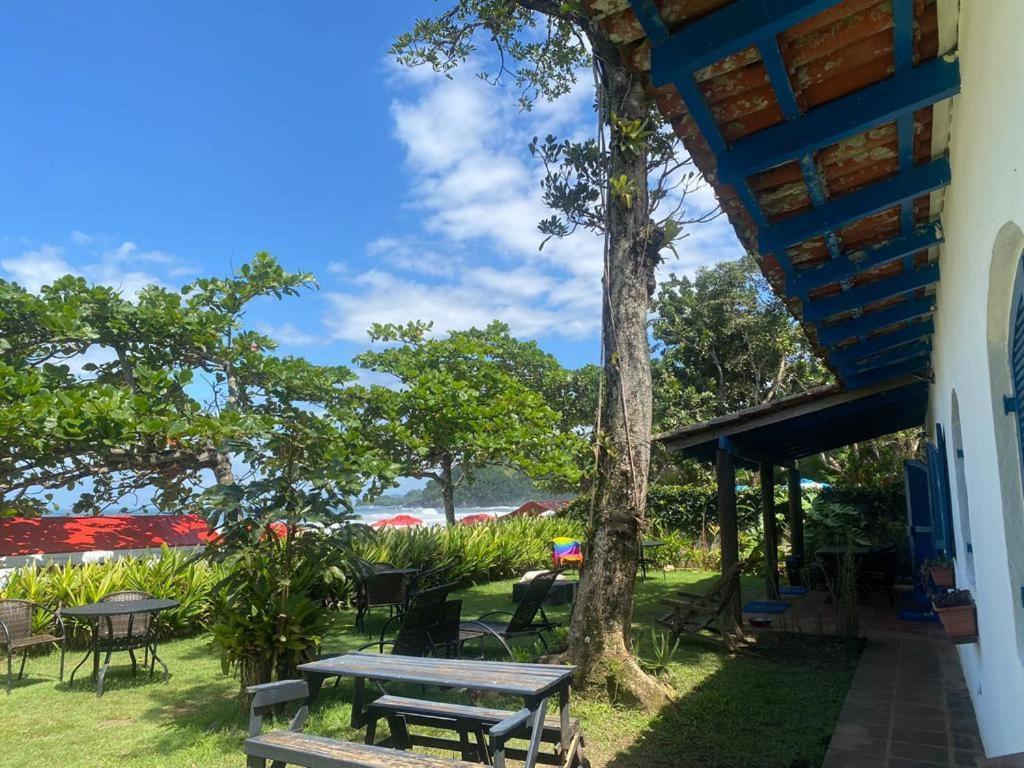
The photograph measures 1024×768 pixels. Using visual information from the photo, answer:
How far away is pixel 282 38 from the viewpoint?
Answer: 10.8 m

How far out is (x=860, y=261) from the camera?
3908 millimetres

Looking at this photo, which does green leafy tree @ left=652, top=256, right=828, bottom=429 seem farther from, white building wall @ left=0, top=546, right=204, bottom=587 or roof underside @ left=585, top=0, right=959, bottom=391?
roof underside @ left=585, top=0, right=959, bottom=391

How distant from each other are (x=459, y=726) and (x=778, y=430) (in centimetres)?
670

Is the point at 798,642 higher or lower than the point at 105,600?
lower

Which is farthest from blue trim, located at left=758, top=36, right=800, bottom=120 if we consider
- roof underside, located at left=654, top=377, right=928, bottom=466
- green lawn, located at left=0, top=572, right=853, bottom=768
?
roof underside, located at left=654, top=377, right=928, bottom=466

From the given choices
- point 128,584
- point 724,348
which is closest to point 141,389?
point 128,584

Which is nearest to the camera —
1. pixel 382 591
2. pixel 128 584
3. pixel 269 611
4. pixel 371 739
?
pixel 371 739

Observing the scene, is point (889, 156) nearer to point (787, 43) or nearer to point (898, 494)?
point (787, 43)

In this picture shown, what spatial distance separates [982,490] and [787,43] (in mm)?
2331

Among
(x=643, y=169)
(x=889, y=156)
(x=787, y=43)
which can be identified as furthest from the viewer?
(x=643, y=169)

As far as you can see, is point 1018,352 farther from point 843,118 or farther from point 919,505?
point 919,505

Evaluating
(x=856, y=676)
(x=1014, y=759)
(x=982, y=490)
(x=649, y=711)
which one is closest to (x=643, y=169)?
(x=982, y=490)

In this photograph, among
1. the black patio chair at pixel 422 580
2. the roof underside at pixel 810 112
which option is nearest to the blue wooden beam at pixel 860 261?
the roof underside at pixel 810 112

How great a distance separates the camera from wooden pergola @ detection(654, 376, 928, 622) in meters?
7.83
